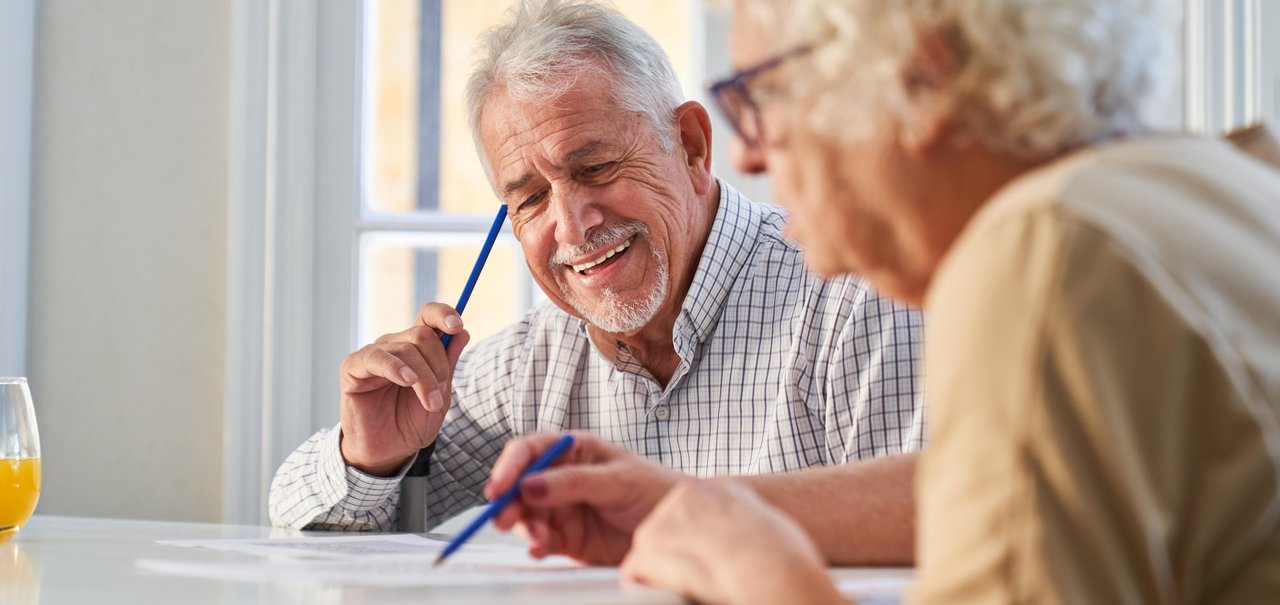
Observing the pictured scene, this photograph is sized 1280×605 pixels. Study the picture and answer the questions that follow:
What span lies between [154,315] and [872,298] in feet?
4.31

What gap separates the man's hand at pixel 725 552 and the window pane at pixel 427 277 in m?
1.50

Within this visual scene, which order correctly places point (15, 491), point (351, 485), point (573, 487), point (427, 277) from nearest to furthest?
point (573, 487)
point (15, 491)
point (351, 485)
point (427, 277)

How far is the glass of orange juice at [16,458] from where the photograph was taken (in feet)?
4.58

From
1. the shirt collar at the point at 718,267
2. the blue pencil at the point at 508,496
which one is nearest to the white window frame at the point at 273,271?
the shirt collar at the point at 718,267

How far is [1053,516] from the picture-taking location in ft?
1.80

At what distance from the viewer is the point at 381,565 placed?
1030 mm

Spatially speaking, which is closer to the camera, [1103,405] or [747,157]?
[1103,405]

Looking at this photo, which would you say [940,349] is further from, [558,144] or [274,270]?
[274,270]

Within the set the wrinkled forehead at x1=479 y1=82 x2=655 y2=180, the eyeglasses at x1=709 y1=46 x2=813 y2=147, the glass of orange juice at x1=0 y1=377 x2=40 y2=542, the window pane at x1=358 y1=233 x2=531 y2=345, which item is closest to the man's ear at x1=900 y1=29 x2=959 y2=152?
the eyeglasses at x1=709 y1=46 x2=813 y2=147

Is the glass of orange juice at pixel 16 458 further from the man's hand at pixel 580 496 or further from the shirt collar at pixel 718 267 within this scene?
the shirt collar at pixel 718 267

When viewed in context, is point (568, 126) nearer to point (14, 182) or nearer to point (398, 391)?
point (398, 391)

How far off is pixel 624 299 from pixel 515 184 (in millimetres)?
232

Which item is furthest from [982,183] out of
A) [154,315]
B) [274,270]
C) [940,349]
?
[154,315]

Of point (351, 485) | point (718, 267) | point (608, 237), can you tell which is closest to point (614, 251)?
point (608, 237)
